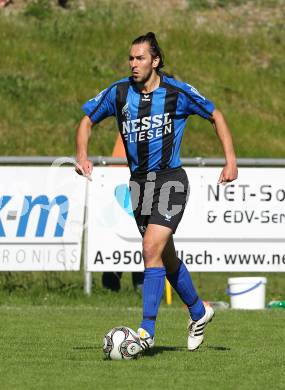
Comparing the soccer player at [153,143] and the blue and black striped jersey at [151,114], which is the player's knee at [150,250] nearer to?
the soccer player at [153,143]

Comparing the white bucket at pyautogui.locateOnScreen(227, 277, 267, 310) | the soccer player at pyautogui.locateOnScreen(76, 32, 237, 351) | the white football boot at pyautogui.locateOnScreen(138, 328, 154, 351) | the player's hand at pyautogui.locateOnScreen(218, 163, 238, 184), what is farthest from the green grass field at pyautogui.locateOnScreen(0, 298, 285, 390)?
the player's hand at pyautogui.locateOnScreen(218, 163, 238, 184)

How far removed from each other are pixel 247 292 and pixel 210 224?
Answer: 2.64 feet

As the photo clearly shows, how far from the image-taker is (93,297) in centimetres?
1350

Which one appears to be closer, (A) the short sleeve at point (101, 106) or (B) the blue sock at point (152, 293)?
(B) the blue sock at point (152, 293)

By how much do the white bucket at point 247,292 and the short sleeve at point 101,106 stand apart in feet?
16.1

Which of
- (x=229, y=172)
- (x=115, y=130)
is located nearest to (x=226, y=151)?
(x=229, y=172)

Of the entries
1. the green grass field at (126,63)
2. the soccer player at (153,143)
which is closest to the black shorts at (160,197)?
the soccer player at (153,143)

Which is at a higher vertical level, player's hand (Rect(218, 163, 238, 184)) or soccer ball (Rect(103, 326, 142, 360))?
player's hand (Rect(218, 163, 238, 184))

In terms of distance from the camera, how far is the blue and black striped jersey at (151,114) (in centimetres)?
855

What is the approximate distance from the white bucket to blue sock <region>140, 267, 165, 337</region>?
15.8ft

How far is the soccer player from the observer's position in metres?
8.48

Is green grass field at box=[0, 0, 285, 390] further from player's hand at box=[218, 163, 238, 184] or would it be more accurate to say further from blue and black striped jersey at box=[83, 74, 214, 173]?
blue and black striped jersey at box=[83, 74, 214, 173]

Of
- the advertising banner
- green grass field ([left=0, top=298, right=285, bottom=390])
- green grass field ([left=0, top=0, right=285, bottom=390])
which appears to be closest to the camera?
green grass field ([left=0, top=298, right=285, bottom=390])

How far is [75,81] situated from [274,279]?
1044cm
